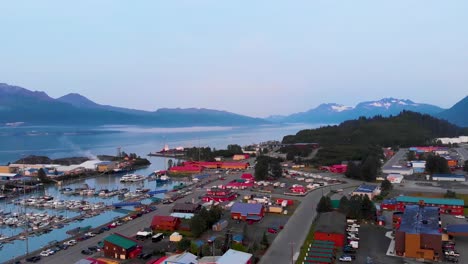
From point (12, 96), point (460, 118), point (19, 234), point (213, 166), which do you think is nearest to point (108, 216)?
point (19, 234)

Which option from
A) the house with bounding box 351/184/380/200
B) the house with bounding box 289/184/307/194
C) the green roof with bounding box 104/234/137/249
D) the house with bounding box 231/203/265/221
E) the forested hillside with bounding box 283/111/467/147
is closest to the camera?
the green roof with bounding box 104/234/137/249

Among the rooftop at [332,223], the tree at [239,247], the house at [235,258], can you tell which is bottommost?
the tree at [239,247]

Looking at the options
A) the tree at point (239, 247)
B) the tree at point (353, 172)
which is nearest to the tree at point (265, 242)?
the tree at point (239, 247)

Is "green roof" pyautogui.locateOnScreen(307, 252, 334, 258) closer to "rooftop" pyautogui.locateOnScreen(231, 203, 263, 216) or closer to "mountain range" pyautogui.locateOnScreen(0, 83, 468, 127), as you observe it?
"rooftop" pyautogui.locateOnScreen(231, 203, 263, 216)

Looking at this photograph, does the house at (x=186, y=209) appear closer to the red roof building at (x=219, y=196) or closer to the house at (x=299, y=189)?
the red roof building at (x=219, y=196)

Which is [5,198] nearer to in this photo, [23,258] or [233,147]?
[23,258]

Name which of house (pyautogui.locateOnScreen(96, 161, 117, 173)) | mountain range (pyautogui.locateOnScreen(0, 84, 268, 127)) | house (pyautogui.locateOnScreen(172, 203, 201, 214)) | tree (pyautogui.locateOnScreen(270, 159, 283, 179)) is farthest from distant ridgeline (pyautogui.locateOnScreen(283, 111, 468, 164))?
mountain range (pyautogui.locateOnScreen(0, 84, 268, 127))
